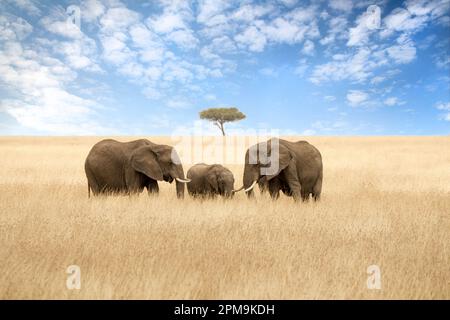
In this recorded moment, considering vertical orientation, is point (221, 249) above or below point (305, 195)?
below

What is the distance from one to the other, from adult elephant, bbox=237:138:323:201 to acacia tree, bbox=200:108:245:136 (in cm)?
5352

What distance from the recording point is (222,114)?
6419 centimetres

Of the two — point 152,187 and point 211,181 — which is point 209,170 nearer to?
point 211,181

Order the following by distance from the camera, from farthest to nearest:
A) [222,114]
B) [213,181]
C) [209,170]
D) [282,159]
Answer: [222,114] → [209,170] → [213,181] → [282,159]

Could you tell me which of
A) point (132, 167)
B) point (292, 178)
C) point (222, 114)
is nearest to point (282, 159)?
point (292, 178)

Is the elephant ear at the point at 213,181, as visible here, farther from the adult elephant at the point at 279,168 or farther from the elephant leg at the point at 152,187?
the elephant leg at the point at 152,187

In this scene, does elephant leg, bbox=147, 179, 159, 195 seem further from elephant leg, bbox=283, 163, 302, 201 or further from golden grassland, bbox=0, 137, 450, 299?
elephant leg, bbox=283, 163, 302, 201

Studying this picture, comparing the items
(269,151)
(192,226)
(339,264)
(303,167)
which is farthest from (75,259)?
(303,167)

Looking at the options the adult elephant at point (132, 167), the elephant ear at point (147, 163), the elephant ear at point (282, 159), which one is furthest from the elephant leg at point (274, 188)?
the elephant ear at point (147, 163)

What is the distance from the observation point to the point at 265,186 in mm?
10617

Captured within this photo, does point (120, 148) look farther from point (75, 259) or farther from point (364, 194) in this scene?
point (364, 194)

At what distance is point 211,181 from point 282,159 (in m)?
2.78

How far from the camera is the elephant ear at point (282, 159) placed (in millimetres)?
9797

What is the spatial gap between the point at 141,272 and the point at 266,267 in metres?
1.61
